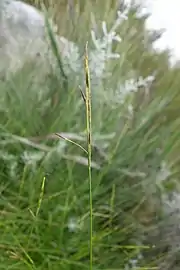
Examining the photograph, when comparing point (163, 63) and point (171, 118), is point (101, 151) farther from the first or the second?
point (163, 63)

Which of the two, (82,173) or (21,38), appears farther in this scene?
(21,38)

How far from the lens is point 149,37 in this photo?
132 cm

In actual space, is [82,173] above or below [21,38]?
below

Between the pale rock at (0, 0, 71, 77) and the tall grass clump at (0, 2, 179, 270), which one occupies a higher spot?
the pale rock at (0, 0, 71, 77)

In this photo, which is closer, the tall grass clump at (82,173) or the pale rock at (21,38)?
the tall grass clump at (82,173)

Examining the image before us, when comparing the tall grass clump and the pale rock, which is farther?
the pale rock

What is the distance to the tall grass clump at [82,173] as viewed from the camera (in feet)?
2.80

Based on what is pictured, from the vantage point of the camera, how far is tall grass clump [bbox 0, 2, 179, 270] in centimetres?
85

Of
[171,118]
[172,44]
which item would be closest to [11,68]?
[171,118]

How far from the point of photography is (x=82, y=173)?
0.93 metres

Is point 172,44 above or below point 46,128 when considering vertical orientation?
above

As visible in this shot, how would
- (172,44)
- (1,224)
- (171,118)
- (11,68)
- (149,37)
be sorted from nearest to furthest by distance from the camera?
(1,224) < (11,68) < (171,118) < (149,37) < (172,44)

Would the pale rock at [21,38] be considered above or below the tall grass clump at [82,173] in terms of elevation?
above

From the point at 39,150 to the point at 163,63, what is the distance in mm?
558
